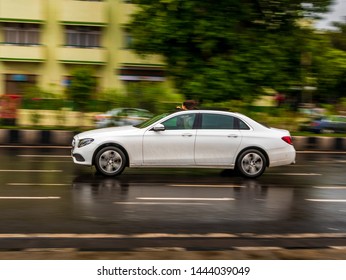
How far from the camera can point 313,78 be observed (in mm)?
30016

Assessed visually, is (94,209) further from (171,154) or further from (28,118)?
(28,118)

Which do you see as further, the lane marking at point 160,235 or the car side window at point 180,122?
the car side window at point 180,122

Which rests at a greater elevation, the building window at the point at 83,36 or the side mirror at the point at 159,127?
the building window at the point at 83,36

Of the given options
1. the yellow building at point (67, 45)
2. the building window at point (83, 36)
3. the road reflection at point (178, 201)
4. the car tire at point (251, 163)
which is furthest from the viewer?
the building window at point (83, 36)

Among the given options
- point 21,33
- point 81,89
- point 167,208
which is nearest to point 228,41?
point 81,89

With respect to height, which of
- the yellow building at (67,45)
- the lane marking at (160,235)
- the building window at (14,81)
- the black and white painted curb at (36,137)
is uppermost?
the yellow building at (67,45)

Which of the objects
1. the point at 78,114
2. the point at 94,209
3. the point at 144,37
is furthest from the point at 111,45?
the point at 94,209

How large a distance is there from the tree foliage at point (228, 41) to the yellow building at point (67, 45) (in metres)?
11.4

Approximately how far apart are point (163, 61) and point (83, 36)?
40.6 ft

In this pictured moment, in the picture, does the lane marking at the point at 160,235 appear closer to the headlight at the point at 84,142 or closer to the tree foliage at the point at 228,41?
the headlight at the point at 84,142

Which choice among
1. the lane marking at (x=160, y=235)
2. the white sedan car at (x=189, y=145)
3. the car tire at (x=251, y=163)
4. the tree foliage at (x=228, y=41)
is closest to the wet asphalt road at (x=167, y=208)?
the lane marking at (x=160, y=235)

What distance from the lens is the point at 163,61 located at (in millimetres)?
28812

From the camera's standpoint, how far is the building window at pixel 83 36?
39344 mm

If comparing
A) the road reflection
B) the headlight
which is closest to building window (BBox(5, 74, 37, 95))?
the headlight
